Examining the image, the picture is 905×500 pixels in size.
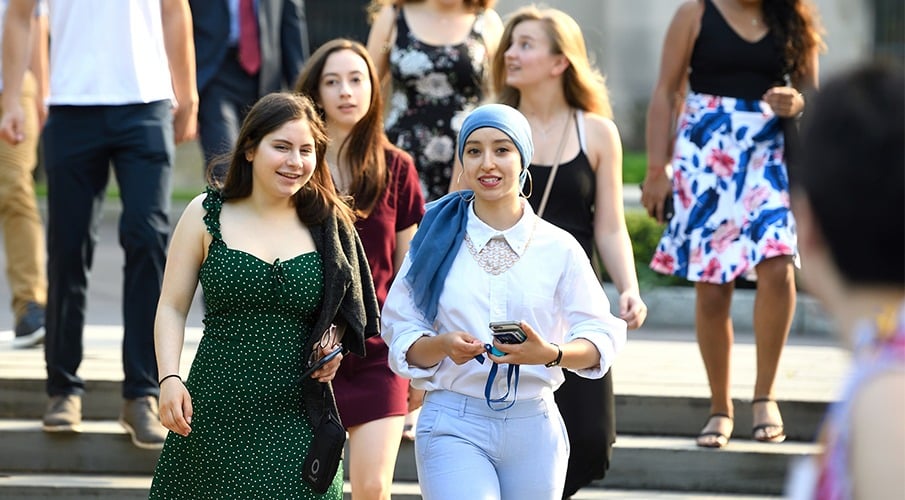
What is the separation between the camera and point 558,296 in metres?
4.40

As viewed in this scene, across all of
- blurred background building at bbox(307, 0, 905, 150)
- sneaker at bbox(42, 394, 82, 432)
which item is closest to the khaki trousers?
sneaker at bbox(42, 394, 82, 432)

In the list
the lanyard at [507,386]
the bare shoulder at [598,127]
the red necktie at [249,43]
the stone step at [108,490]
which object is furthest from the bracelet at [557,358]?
the red necktie at [249,43]

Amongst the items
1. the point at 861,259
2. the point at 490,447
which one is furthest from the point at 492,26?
the point at 861,259

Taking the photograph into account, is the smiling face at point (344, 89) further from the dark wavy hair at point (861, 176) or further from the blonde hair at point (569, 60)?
the dark wavy hair at point (861, 176)

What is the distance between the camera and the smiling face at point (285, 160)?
14.8ft

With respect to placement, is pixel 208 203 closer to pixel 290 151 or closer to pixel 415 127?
pixel 290 151

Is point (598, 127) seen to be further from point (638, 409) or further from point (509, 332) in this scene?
point (638, 409)

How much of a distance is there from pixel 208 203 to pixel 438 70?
78.9 inches

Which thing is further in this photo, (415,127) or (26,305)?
(26,305)

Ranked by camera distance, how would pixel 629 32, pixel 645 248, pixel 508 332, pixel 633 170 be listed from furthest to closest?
1. pixel 629 32
2. pixel 633 170
3. pixel 645 248
4. pixel 508 332

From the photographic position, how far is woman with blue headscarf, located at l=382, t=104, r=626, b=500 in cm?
426

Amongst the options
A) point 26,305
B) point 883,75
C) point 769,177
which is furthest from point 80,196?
point 883,75

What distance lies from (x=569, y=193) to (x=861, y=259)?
325 centimetres

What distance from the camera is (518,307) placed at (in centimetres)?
431
